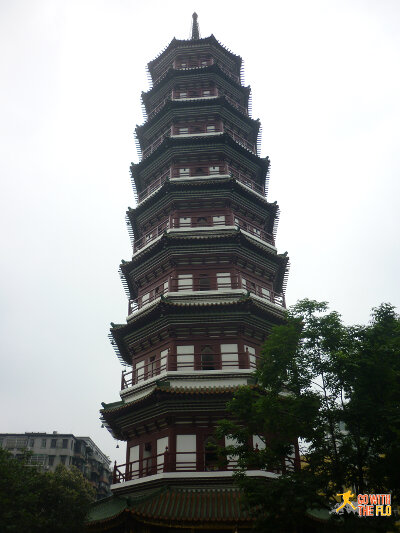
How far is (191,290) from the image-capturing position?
26031 mm

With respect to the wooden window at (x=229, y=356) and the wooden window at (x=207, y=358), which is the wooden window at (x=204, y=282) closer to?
the wooden window at (x=207, y=358)

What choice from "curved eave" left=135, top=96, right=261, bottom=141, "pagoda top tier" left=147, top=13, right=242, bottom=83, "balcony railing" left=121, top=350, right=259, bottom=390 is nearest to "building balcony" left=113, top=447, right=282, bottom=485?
"balcony railing" left=121, top=350, right=259, bottom=390

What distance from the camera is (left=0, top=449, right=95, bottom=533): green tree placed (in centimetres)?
2003

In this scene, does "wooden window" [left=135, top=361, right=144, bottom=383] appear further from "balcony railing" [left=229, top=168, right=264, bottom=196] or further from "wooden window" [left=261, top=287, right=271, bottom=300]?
"balcony railing" [left=229, top=168, right=264, bottom=196]

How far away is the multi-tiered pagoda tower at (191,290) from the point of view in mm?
20141

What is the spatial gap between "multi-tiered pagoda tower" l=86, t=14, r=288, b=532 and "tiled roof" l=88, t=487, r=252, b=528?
2.1 inches

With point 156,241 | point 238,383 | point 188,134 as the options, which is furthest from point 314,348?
point 188,134

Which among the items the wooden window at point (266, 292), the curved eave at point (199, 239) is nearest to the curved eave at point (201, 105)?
the curved eave at point (199, 239)

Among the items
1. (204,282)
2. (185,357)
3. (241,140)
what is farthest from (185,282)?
(241,140)

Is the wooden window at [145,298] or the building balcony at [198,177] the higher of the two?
the building balcony at [198,177]

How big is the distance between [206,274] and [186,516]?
12.6m

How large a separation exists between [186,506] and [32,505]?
858 cm

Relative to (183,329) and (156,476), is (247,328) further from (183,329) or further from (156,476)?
(156,476)

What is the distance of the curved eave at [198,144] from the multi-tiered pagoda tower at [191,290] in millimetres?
83
